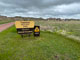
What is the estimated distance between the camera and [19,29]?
30.1 feet

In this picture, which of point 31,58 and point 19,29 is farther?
point 19,29

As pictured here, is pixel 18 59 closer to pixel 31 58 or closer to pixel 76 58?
pixel 31 58

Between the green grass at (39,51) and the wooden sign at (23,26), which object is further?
the wooden sign at (23,26)

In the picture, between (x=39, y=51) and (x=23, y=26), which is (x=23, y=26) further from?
(x=39, y=51)

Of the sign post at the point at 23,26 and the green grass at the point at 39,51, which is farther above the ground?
the sign post at the point at 23,26

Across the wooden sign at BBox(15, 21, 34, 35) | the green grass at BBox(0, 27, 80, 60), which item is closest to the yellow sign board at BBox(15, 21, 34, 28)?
the wooden sign at BBox(15, 21, 34, 35)

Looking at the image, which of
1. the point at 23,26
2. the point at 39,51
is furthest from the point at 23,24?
the point at 39,51

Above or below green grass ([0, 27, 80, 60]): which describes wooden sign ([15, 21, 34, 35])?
above

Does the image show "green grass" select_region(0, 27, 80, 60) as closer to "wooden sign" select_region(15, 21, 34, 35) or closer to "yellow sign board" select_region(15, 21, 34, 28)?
"wooden sign" select_region(15, 21, 34, 35)

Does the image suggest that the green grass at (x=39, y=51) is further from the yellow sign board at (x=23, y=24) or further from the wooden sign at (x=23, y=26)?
the yellow sign board at (x=23, y=24)

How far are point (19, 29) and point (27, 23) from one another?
1.11 m

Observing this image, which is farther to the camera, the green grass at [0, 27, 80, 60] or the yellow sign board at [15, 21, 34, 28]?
the yellow sign board at [15, 21, 34, 28]

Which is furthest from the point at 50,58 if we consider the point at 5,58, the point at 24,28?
the point at 24,28

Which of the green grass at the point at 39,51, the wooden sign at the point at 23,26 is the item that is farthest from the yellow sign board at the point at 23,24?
the green grass at the point at 39,51
